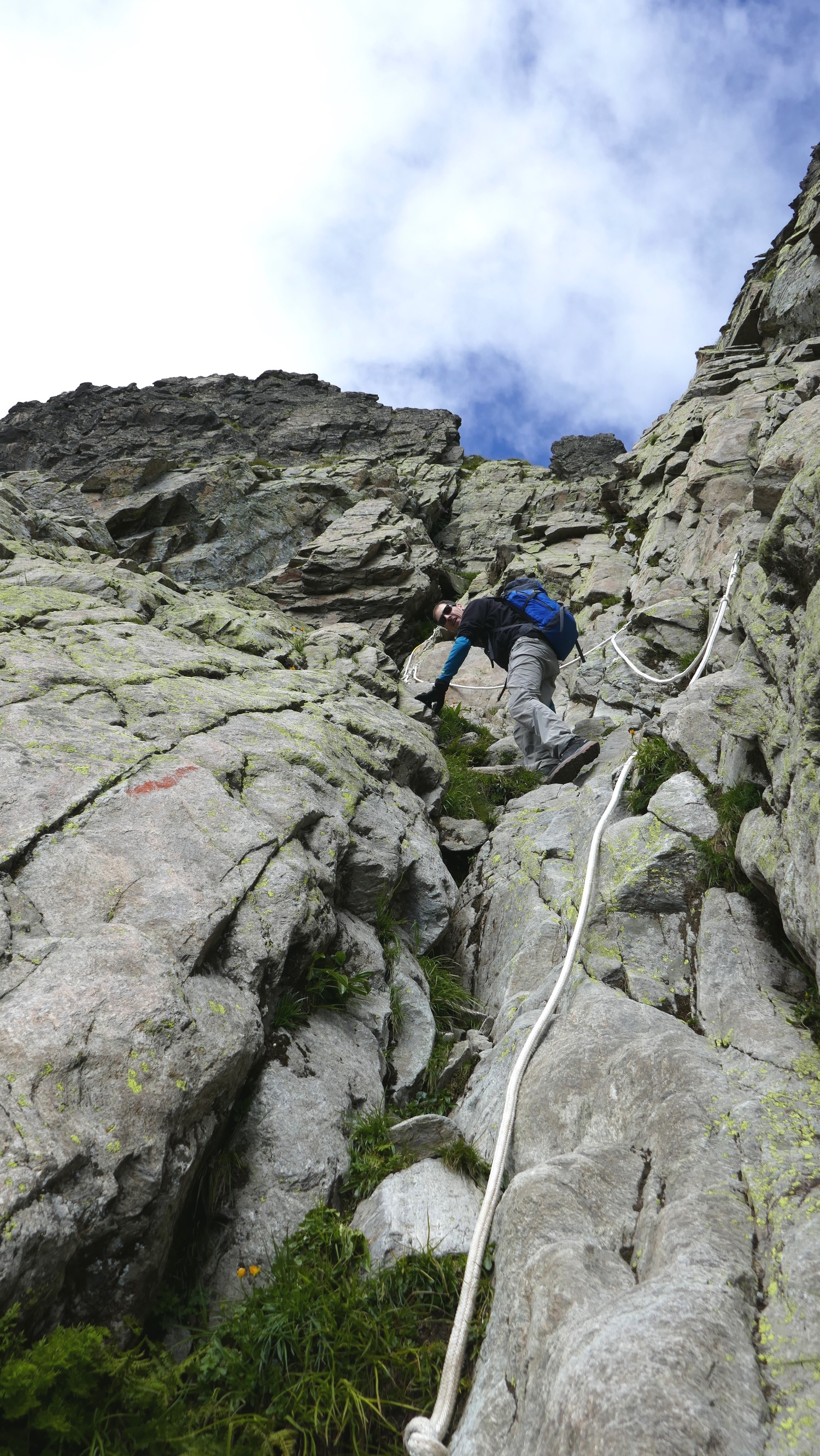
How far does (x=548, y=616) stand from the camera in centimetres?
1323

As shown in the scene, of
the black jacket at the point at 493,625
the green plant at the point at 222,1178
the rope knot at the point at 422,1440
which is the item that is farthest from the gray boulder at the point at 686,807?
the black jacket at the point at 493,625

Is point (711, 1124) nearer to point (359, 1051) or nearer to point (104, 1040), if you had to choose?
point (359, 1051)

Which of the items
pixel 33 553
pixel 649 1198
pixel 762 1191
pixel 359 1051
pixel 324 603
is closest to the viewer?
pixel 762 1191

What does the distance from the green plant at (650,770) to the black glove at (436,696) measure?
6082 millimetres

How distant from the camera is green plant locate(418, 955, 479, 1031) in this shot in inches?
286

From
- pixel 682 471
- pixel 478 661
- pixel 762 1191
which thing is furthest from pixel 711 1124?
pixel 682 471

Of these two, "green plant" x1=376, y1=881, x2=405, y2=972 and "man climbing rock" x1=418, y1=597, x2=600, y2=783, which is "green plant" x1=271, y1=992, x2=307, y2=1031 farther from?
"man climbing rock" x1=418, y1=597, x2=600, y2=783

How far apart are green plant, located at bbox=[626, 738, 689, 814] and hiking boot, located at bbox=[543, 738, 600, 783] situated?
6.72 feet

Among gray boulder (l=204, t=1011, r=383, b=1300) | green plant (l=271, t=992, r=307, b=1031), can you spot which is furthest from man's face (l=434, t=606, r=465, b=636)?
gray boulder (l=204, t=1011, r=383, b=1300)

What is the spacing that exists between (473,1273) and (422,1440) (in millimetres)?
716

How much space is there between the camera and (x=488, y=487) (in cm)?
4162

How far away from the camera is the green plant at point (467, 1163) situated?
16.1 feet

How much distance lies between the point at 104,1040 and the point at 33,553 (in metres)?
14.1

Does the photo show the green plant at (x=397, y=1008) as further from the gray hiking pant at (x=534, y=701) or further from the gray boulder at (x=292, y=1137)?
the gray hiking pant at (x=534, y=701)
